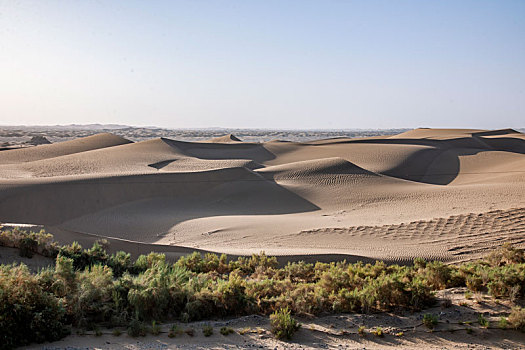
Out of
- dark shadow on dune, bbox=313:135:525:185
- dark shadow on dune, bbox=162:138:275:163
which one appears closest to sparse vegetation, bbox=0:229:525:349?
dark shadow on dune, bbox=313:135:525:185

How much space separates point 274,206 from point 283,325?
13032 millimetres

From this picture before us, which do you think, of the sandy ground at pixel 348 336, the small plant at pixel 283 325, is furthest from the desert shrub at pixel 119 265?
the small plant at pixel 283 325

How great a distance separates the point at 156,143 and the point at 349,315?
3082 centimetres

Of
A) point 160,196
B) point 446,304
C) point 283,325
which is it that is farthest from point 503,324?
point 160,196

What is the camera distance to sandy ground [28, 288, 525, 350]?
520 cm

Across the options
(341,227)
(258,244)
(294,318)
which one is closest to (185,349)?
(294,318)

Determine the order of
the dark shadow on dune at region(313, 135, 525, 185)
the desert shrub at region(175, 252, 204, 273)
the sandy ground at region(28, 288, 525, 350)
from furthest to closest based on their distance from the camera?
the dark shadow on dune at region(313, 135, 525, 185) → the desert shrub at region(175, 252, 204, 273) → the sandy ground at region(28, 288, 525, 350)

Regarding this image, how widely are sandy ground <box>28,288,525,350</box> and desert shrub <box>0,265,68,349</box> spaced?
0.51 feet

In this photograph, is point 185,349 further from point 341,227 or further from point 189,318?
point 341,227

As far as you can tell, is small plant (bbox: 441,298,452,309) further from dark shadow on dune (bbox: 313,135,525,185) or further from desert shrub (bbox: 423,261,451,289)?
dark shadow on dune (bbox: 313,135,525,185)

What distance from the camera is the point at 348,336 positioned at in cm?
554

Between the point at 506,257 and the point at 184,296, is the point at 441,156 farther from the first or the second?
the point at 184,296

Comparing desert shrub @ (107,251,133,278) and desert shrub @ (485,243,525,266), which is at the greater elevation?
desert shrub @ (485,243,525,266)

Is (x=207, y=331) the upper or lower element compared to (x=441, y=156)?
lower
